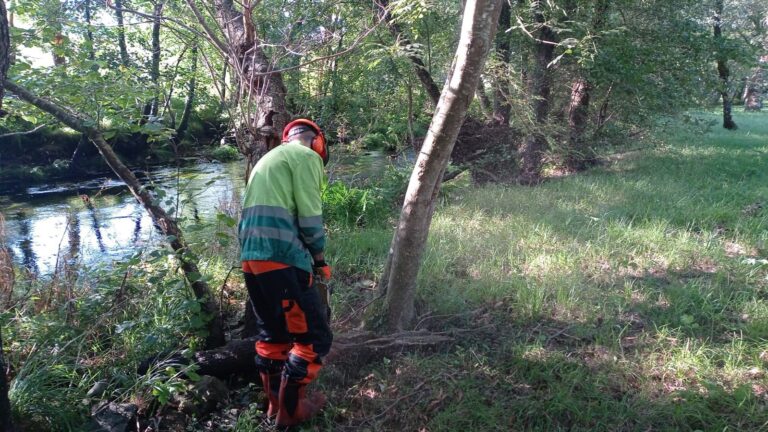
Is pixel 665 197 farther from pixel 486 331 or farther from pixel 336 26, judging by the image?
pixel 336 26

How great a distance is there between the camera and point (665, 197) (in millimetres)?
7000

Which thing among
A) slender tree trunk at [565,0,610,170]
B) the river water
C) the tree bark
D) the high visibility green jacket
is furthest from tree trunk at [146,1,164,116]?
slender tree trunk at [565,0,610,170]

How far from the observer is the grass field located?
2875mm

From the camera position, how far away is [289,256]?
2854 millimetres

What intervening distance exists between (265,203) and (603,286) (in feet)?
10.1

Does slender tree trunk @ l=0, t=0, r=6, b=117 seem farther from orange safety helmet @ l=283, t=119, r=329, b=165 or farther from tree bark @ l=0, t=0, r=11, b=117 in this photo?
orange safety helmet @ l=283, t=119, r=329, b=165

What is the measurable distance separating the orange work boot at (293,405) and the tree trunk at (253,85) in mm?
1799

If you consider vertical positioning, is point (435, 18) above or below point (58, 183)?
above

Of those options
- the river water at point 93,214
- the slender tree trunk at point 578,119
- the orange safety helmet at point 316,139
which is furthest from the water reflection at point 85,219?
the slender tree trunk at point 578,119

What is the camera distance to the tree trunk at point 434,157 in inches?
122

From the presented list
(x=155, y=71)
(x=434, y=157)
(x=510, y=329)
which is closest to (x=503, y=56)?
(x=155, y=71)

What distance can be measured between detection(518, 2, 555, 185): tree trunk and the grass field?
2748 mm

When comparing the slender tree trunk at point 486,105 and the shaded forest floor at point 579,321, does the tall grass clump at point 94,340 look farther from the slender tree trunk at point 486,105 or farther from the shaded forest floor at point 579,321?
the slender tree trunk at point 486,105

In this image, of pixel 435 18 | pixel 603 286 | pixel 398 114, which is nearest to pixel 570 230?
pixel 603 286
